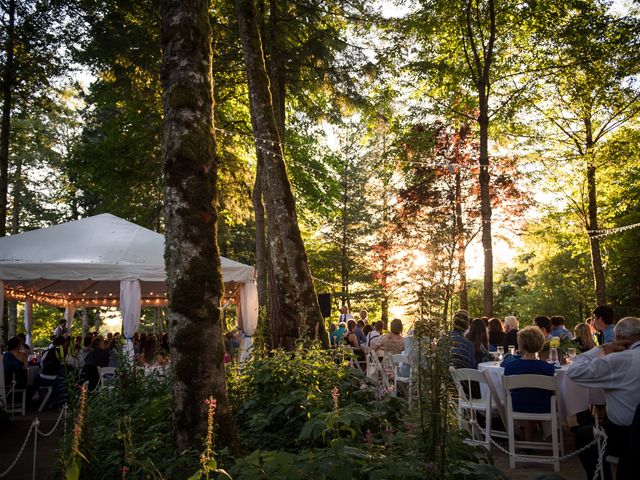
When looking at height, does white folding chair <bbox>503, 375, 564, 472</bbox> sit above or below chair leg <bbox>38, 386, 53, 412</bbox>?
above

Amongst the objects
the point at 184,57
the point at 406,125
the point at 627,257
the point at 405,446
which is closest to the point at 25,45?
the point at 406,125

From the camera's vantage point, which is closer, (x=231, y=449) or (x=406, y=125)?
(x=231, y=449)

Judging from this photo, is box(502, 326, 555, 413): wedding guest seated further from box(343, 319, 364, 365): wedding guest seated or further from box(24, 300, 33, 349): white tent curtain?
box(24, 300, 33, 349): white tent curtain

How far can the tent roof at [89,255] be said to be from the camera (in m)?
10.3

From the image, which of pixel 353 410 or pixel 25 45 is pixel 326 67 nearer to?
pixel 25 45

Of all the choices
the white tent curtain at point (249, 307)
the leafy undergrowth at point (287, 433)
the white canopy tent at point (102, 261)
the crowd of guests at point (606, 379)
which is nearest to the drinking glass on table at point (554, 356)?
the crowd of guests at point (606, 379)

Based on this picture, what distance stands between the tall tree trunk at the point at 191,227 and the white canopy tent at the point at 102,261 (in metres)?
7.51

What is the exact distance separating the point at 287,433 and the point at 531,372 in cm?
275

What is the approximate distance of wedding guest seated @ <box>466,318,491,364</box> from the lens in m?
7.80

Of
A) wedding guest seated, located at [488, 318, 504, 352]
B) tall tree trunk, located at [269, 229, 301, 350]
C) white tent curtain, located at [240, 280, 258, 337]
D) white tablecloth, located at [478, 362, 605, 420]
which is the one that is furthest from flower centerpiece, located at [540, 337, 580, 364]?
white tent curtain, located at [240, 280, 258, 337]

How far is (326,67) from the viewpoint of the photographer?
12.6 meters

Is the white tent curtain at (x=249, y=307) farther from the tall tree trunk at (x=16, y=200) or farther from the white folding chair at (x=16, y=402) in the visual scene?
the tall tree trunk at (x=16, y=200)

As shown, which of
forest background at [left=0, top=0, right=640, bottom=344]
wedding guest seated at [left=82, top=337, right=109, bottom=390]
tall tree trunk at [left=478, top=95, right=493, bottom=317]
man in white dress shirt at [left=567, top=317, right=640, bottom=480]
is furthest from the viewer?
tall tree trunk at [left=478, top=95, right=493, bottom=317]

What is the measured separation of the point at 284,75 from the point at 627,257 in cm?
2164
